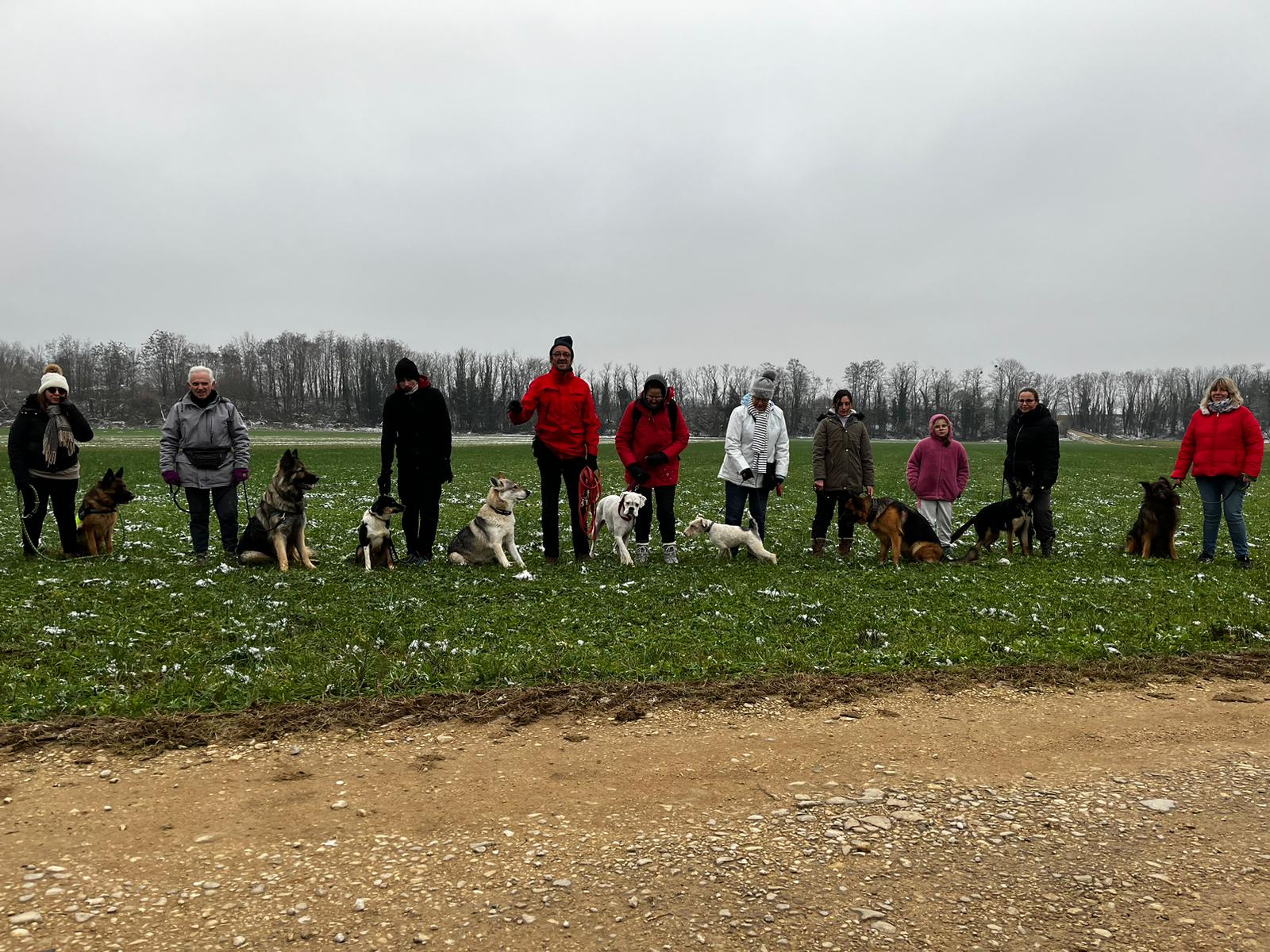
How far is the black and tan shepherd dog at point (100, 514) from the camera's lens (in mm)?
11336

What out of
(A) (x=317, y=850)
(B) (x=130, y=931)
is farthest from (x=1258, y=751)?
(B) (x=130, y=931)

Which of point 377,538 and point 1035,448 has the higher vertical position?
point 1035,448

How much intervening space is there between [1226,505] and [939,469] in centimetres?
381

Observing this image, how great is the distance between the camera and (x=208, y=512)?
10.6 m

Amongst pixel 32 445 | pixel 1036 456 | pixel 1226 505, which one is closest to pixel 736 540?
pixel 1036 456

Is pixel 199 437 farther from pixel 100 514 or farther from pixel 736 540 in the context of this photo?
pixel 736 540

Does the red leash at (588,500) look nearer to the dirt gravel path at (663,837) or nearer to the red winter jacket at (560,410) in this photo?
the red winter jacket at (560,410)

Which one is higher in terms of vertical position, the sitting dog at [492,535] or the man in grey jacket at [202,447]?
the man in grey jacket at [202,447]

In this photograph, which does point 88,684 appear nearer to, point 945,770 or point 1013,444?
point 945,770

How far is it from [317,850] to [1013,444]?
11643 millimetres

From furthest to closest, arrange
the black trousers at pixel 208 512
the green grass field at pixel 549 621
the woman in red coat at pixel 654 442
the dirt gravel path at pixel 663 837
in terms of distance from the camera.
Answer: the woman in red coat at pixel 654 442
the black trousers at pixel 208 512
the green grass field at pixel 549 621
the dirt gravel path at pixel 663 837

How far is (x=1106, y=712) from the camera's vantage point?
541cm

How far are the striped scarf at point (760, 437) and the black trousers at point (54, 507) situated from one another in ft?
31.0

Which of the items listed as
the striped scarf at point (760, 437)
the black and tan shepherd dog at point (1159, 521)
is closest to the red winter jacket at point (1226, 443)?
the black and tan shepherd dog at point (1159, 521)
